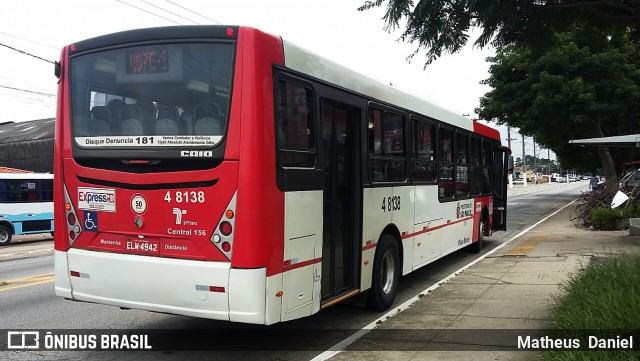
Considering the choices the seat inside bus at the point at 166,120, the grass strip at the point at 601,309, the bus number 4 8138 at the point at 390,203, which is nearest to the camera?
the grass strip at the point at 601,309

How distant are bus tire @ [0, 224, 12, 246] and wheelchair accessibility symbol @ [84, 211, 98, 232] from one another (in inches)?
587

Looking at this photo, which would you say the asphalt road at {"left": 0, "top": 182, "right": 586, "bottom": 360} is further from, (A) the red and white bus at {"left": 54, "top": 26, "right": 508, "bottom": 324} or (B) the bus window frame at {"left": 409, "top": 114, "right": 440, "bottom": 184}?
(B) the bus window frame at {"left": 409, "top": 114, "right": 440, "bottom": 184}

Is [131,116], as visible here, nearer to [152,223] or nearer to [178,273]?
[152,223]

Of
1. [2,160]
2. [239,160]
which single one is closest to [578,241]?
[239,160]

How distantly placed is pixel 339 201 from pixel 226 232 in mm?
1787

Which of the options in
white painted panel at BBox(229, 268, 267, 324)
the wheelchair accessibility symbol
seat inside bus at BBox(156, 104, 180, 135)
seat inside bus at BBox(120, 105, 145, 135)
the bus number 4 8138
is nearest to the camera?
white painted panel at BBox(229, 268, 267, 324)

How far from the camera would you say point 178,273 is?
4441 mm

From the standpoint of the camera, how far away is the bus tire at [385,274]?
6.55 metres

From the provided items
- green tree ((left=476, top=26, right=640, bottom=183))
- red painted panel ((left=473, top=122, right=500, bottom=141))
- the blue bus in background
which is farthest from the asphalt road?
green tree ((left=476, top=26, right=640, bottom=183))

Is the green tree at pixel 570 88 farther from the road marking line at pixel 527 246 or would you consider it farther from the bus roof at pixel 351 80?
the bus roof at pixel 351 80

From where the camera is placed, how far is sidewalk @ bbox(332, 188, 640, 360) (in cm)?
516

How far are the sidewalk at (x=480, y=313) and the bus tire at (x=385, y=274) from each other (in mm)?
307

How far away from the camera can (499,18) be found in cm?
544

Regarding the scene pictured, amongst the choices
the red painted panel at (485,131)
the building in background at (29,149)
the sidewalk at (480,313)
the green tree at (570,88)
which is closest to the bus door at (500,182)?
the red painted panel at (485,131)
